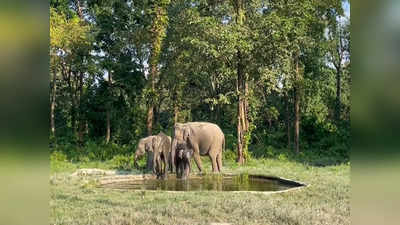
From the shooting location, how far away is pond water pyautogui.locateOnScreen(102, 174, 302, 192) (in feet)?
24.3

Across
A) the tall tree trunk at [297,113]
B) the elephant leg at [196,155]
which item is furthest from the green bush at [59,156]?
the tall tree trunk at [297,113]

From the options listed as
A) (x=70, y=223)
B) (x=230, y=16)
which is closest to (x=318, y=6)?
(x=230, y=16)

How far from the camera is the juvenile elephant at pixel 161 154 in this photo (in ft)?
29.0

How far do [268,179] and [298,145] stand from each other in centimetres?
364

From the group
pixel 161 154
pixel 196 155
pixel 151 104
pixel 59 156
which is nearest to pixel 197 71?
pixel 151 104

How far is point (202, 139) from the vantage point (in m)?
9.23

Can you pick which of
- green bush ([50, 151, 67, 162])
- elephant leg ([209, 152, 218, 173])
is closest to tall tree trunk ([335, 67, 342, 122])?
elephant leg ([209, 152, 218, 173])

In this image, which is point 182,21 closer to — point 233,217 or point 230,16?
point 230,16

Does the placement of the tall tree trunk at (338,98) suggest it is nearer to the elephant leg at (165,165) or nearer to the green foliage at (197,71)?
the green foliage at (197,71)

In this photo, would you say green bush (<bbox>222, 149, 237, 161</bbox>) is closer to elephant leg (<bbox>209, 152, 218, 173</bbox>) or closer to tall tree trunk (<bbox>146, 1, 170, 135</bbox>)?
elephant leg (<bbox>209, 152, 218, 173</bbox>)

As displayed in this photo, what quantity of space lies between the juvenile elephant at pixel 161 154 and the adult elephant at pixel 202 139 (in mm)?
389

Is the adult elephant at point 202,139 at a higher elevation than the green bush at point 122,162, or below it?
higher

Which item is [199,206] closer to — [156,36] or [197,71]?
[197,71]
